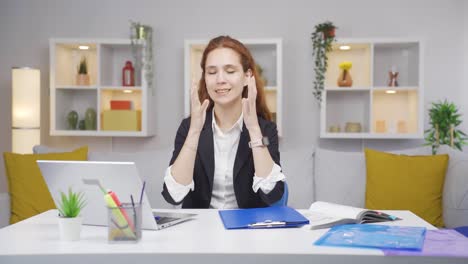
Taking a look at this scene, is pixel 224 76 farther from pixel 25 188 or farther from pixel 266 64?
pixel 266 64

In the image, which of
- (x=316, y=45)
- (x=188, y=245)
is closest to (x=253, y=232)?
(x=188, y=245)

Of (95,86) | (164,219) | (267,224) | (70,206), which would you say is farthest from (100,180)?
(95,86)

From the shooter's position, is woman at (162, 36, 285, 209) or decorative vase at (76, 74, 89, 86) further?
decorative vase at (76, 74, 89, 86)

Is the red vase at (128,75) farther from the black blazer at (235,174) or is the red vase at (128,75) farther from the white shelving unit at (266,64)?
the black blazer at (235,174)

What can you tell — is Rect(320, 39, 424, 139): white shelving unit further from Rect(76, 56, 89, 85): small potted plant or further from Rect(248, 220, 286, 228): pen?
Rect(248, 220, 286, 228): pen

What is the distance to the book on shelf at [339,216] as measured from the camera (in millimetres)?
1740

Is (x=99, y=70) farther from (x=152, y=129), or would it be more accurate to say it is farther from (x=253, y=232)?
(x=253, y=232)

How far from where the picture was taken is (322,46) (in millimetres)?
4672

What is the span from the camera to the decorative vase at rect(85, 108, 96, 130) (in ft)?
15.9

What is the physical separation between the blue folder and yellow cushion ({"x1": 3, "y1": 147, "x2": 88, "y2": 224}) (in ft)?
6.35

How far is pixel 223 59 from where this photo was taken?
2359 millimetres

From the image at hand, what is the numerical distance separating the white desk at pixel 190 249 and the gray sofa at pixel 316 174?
1.93m

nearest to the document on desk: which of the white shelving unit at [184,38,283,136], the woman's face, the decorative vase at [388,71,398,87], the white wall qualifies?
the woman's face

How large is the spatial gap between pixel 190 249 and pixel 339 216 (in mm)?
663
